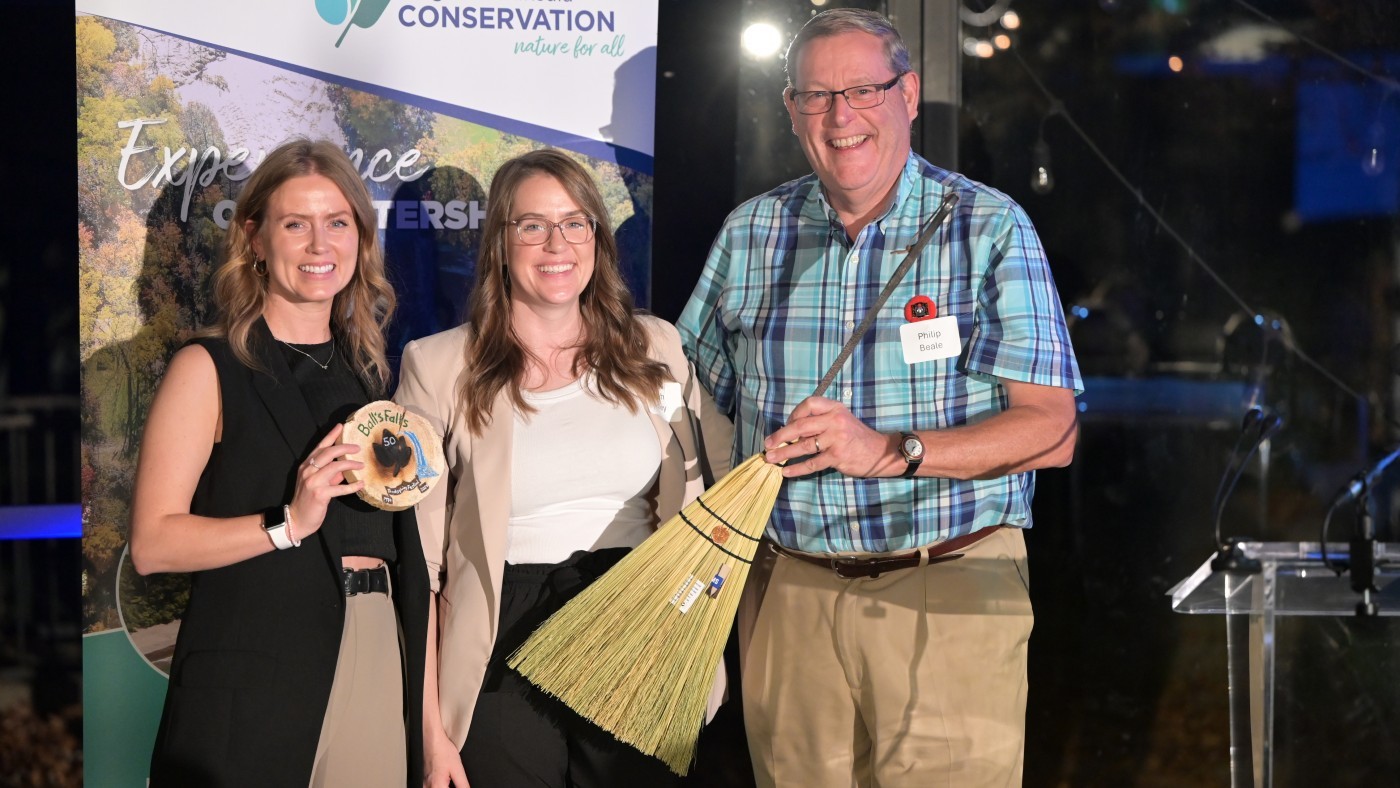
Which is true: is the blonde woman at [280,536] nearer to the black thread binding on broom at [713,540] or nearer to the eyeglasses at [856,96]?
the black thread binding on broom at [713,540]

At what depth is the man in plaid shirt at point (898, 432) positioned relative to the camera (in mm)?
2633

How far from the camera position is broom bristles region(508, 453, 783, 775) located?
2.57 meters

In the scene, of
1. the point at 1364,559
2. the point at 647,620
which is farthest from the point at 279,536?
the point at 1364,559

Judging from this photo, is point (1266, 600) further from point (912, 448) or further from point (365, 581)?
point (365, 581)

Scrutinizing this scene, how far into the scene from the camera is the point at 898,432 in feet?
8.46

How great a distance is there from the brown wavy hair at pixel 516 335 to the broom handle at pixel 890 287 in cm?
46

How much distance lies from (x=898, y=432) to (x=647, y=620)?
661 mm

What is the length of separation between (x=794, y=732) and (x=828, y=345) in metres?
0.89

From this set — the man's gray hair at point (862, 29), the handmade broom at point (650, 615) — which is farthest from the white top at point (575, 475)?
the man's gray hair at point (862, 29)

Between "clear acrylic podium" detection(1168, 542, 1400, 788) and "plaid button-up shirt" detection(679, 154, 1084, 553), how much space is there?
0.53 meters

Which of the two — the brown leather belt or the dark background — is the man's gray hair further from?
the brown leather belt

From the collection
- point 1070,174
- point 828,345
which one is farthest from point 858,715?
point 1070,174

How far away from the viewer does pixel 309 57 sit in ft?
10.8

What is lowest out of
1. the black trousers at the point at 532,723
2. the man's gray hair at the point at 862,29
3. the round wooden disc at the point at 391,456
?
the black trousers at the point at 532,723
